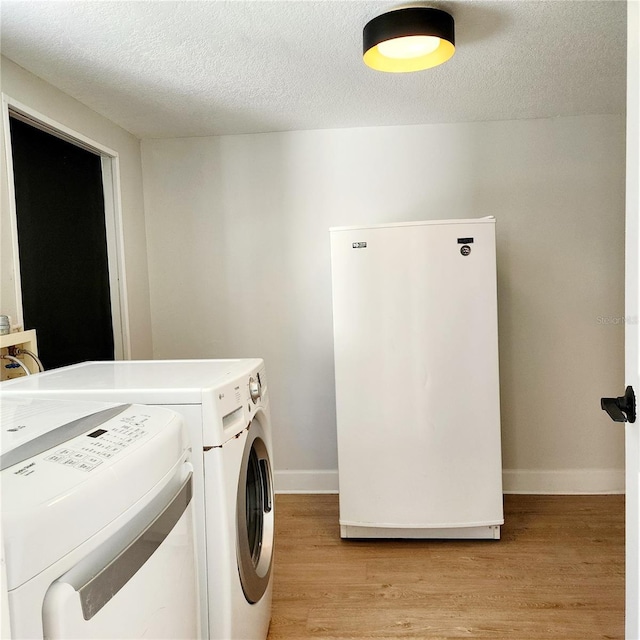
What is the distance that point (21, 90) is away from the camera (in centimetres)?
213

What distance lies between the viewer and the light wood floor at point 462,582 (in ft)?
6.49

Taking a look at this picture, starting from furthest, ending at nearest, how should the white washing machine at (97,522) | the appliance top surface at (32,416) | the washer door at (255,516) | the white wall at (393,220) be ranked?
the white wall at (393,220), the washer door at (255,516), the appliance top surface at (32,416), the white washing machine at (97,522)

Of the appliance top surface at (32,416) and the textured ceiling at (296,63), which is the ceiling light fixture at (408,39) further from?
the appliance top surface at (32,416)

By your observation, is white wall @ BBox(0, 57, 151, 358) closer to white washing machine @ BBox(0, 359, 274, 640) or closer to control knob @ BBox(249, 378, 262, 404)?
white washing machine @ BBox(0, 359, 274, 640)

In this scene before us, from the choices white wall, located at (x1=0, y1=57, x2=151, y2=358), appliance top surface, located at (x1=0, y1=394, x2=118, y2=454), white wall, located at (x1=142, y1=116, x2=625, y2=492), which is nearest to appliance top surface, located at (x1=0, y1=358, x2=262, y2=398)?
appliance top surface, located at (x1=0, y1=394, x2=118, y2=454)

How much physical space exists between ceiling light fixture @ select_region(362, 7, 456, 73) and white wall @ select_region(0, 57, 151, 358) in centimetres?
132

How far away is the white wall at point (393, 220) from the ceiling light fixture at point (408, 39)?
1195 millimetres

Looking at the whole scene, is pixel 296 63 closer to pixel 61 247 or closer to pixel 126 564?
pixel 61 247

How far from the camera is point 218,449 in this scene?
54.1 inches

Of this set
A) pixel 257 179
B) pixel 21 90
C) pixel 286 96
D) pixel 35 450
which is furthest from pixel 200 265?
pixel 35 450

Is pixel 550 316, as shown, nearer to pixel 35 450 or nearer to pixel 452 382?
pixel 452 382

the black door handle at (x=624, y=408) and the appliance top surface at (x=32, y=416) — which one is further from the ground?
the appliance top surface at (x=32, y=416)

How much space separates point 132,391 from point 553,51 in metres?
A: 1.99

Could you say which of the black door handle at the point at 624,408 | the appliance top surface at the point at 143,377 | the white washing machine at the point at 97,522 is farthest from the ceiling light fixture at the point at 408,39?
the white washing machine at the point at 97,522
